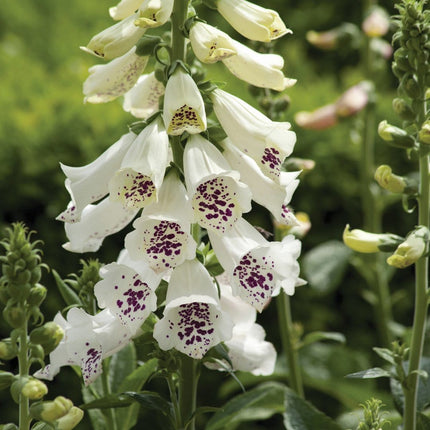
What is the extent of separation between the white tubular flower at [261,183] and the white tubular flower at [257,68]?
0.42ft

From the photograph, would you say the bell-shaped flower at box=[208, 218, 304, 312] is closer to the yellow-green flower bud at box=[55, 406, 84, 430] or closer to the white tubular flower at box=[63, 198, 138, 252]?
the white tubular flower at box=[63, 198, 138, 252]

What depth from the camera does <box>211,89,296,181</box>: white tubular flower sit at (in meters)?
Result: 1.41

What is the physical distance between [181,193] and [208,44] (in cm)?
26

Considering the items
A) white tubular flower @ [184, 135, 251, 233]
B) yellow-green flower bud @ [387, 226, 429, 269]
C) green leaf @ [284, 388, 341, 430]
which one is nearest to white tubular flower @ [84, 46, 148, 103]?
white tubular flower @ [184, 135, 251, 233]

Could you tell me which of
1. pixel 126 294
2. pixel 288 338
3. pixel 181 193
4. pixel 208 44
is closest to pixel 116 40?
pixel 208 44

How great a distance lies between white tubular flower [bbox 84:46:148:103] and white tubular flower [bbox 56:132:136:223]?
0.39ft

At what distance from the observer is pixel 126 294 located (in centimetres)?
138

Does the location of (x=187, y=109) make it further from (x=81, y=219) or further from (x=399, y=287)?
(x=399, y=287)

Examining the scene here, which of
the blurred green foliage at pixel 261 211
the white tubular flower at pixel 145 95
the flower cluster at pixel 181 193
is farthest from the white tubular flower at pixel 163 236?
the blurred green foliage at pixel 261 211

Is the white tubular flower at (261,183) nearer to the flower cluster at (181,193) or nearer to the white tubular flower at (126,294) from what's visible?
the flower cluster at (181,193)

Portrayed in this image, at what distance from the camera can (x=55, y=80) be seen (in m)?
4.02

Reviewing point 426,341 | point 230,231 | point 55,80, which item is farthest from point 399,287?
point 230,231

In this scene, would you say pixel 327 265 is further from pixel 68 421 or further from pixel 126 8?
pixel 68 421

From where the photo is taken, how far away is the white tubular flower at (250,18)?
1.43 meters
